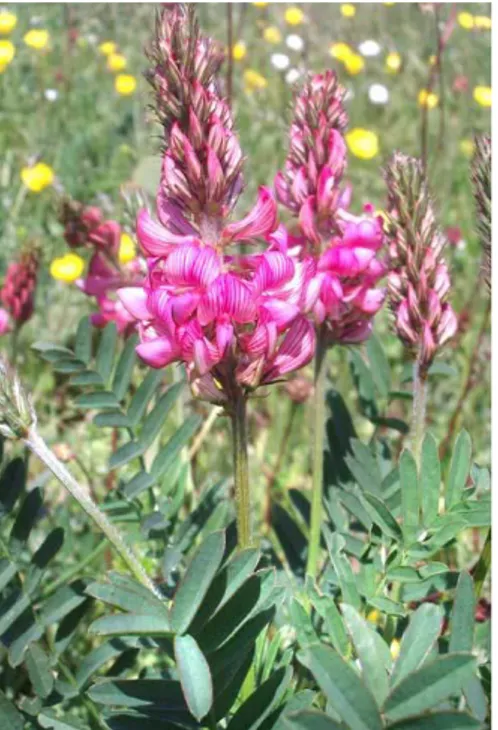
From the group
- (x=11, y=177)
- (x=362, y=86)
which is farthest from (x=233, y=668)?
(x=362, y=86)

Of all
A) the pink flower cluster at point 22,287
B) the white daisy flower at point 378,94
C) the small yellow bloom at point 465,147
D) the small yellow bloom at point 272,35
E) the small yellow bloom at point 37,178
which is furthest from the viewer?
the small yellow bloom at point 272,35

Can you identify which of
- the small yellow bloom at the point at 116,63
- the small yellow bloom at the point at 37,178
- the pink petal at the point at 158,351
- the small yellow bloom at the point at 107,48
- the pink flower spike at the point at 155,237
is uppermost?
the small yellow bloom at the point at 107,48

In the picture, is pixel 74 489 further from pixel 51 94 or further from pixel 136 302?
pixel 51 94

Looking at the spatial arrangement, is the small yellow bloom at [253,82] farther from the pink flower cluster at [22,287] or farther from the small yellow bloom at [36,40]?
the pink flower cluster at [22,287]

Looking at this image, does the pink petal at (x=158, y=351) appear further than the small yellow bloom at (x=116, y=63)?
No

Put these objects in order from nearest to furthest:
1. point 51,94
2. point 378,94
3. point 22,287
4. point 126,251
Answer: point 22,287 → point 126,251 → point 51,94 → point 378,94

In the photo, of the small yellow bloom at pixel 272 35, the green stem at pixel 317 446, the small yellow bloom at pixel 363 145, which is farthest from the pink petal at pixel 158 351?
the small yellow bloom at pixel 272 35

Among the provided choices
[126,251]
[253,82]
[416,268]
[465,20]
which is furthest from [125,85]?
[416,268]
